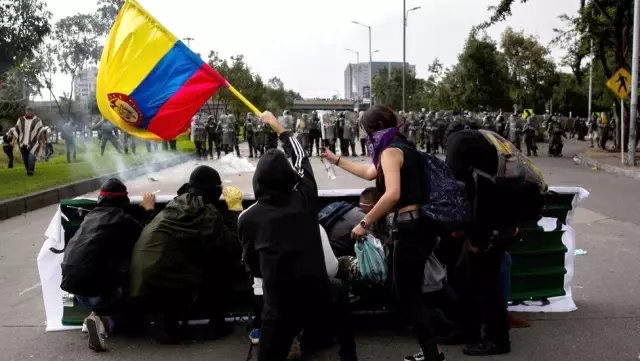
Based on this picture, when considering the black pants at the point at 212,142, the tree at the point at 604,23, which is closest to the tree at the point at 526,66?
the tree at the point at 604,23

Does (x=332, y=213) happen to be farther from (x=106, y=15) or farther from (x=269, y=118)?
(x=106, y=15)

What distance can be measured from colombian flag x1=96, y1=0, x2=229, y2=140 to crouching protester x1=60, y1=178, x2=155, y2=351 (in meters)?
0.79

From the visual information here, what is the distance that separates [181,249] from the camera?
4.28m

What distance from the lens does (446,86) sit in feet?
144

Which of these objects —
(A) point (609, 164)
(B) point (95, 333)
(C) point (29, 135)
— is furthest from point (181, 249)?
(A) point (609, 164)

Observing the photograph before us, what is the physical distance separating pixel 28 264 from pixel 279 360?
483 cm

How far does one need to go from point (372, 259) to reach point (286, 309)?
888 millimetres

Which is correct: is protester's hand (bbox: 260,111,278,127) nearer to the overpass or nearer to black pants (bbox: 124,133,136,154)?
black pants (bbox: 124,133,136,154)

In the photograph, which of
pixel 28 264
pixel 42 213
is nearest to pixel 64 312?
pixel 28 264

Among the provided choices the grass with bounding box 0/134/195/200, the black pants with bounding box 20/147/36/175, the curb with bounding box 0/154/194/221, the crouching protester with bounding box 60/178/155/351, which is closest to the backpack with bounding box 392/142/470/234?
the crouching protester with bounding box 60/178/155/351

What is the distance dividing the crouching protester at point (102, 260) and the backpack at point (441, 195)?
1.96m

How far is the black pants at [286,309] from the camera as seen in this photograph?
3.28 meters

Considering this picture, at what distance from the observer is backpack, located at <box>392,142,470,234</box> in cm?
371

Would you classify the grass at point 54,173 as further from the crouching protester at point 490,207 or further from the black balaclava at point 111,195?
the crouching protester at point 490,207
